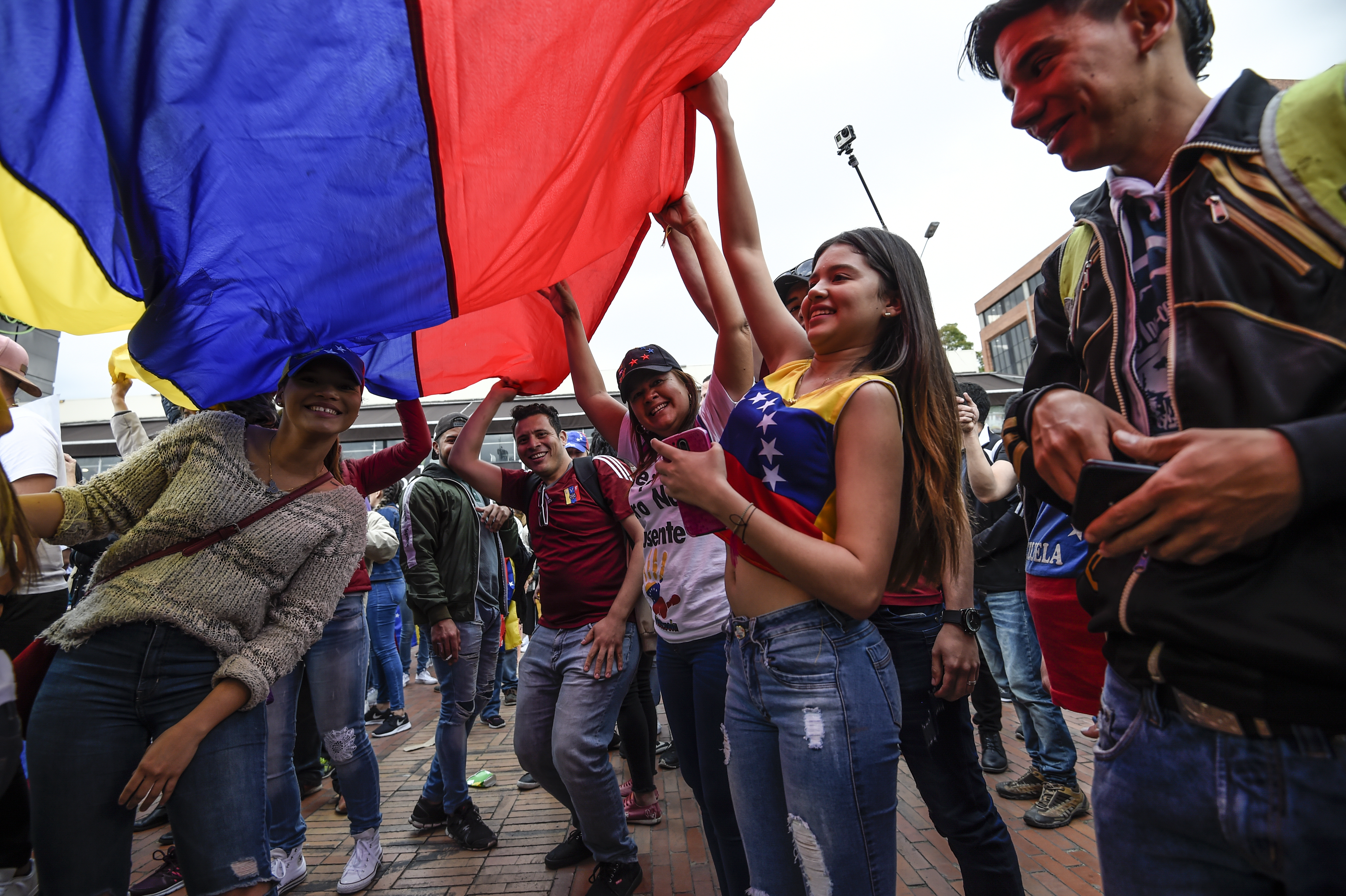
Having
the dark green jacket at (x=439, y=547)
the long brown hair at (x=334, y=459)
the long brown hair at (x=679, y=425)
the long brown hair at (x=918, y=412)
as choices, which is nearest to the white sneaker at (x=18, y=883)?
the long brown hair at (x=334, y=459)

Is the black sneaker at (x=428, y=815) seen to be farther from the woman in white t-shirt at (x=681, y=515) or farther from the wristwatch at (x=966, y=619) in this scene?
the wristwatch at (x=966, y=619)

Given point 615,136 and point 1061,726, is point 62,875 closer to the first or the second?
point 615,136

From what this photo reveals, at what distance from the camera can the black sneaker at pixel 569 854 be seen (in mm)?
3266

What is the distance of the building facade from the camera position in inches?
1732

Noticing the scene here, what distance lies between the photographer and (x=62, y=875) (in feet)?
5.39

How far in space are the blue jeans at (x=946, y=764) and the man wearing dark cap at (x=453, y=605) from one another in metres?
2.50

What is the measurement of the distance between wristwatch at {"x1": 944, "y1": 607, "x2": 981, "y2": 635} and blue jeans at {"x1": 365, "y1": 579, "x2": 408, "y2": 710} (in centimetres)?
510

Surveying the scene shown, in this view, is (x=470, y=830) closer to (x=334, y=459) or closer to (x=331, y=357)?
(x=334, y=459)

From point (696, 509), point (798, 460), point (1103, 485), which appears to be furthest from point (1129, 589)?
point (696, 509)

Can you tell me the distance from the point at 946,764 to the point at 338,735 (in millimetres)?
2796

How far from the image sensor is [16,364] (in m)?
2.68

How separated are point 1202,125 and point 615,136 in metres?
1.56

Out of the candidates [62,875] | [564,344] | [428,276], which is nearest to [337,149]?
[428,276]

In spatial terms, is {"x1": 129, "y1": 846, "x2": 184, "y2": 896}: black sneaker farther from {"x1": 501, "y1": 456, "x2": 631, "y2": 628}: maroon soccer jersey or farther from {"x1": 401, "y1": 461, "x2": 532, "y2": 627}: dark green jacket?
{"x1": 501, "y1": 456, "x2": 631, "y2": 628}: maroon soccer jersey
